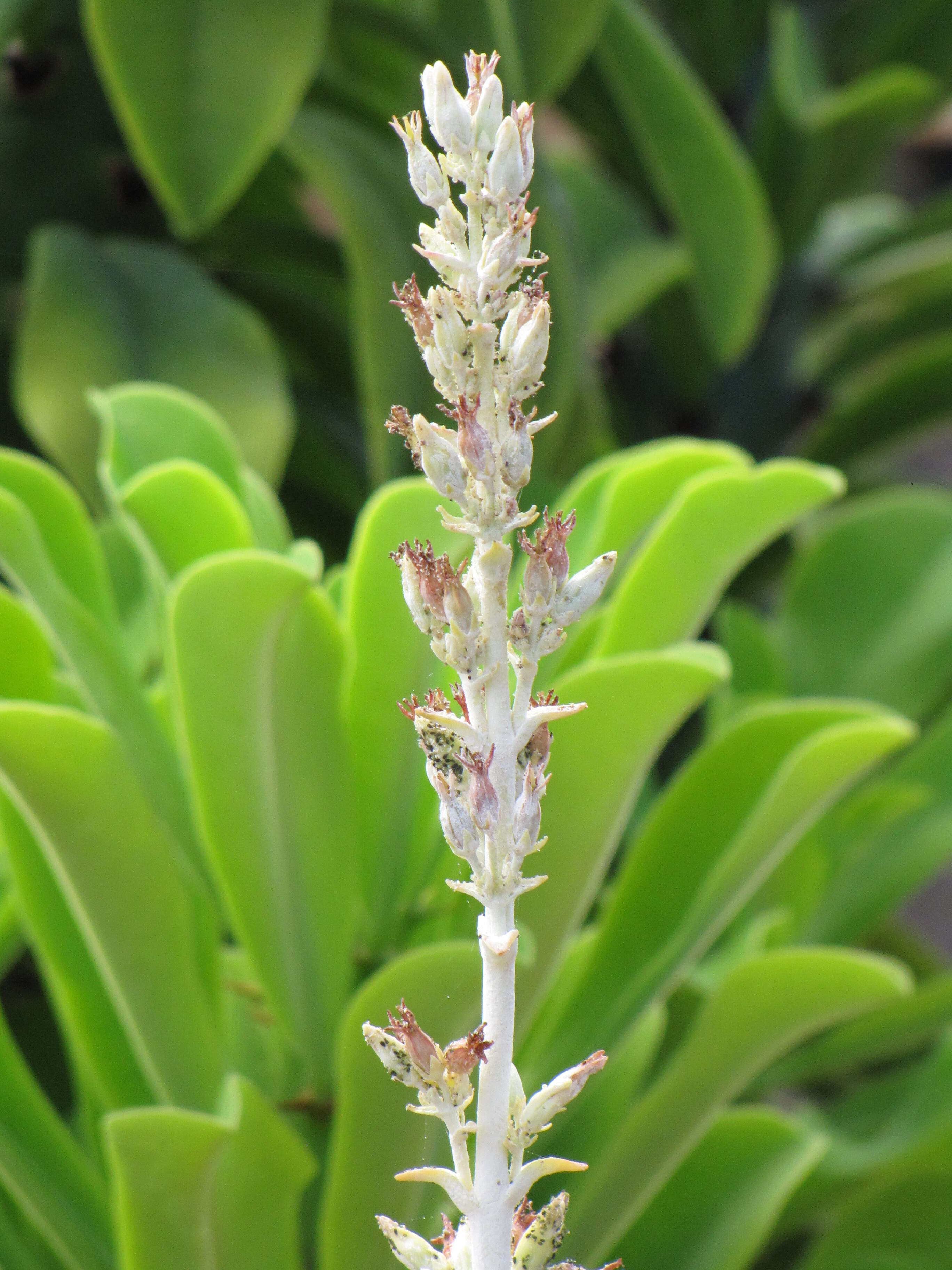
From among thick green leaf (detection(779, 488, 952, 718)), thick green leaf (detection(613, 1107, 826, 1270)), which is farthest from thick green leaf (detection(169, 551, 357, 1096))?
thick green leaf (detection(779, 488, 952, 718))

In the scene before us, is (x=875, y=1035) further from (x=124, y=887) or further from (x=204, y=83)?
(x=204, y=83)

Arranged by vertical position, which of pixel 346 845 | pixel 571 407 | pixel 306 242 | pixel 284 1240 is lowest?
pixel 284 1240

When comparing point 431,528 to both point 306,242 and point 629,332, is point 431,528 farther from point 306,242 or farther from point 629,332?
point 629,332

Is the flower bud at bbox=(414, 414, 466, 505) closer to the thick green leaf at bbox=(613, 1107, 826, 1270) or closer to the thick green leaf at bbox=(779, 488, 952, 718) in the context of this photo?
the thick green leaf at bbox=(613, 1107, 826, 1270)

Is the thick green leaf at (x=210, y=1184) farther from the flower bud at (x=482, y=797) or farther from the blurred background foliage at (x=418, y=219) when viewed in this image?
the blurred background foliage at (x=418, y=219)

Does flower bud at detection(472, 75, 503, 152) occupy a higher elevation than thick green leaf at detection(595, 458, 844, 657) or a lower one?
lower

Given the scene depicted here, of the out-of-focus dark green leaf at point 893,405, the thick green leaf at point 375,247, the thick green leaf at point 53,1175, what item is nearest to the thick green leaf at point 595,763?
the thick green leaf at point 53,1175

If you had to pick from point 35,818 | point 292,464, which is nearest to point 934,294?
point 292,464
